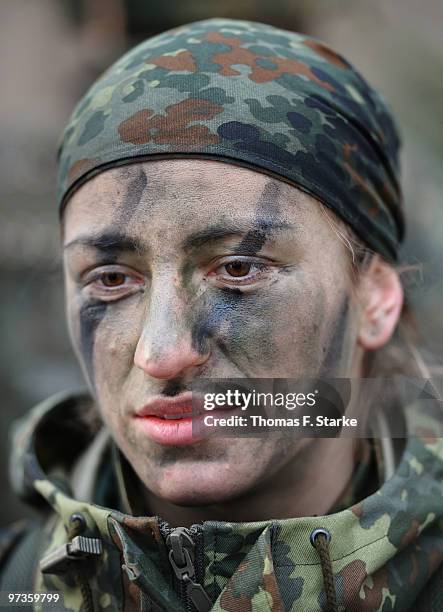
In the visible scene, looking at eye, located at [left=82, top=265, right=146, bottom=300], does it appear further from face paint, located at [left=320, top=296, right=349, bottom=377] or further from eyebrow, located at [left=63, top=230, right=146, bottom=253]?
face paint, located at [left=320, top=296, right=349, bottom=377]

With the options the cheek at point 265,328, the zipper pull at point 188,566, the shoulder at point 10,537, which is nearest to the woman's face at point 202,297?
the cheek at point 265,328

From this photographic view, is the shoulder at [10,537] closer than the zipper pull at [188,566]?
No

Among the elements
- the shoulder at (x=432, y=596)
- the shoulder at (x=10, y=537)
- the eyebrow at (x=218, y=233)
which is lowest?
the shoulder at (x=10, y=537)

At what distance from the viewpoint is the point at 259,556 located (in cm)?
144

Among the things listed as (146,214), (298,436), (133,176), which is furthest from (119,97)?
(298,436)

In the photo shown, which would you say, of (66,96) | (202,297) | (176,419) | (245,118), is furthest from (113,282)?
(66,96)

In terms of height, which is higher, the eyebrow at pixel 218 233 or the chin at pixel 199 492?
the eyebrow at pixel 218 233

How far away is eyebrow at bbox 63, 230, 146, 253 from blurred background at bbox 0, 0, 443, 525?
1.89 meters

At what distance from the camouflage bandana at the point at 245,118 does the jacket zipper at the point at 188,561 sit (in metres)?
0.83

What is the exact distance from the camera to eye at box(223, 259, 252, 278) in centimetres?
157

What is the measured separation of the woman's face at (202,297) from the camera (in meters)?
1.54

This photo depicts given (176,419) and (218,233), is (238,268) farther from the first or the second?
(176,419)

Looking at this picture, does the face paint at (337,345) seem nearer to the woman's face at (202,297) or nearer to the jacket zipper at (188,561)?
the woman's face at (202,297)

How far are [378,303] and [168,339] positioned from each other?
2.19 ft
